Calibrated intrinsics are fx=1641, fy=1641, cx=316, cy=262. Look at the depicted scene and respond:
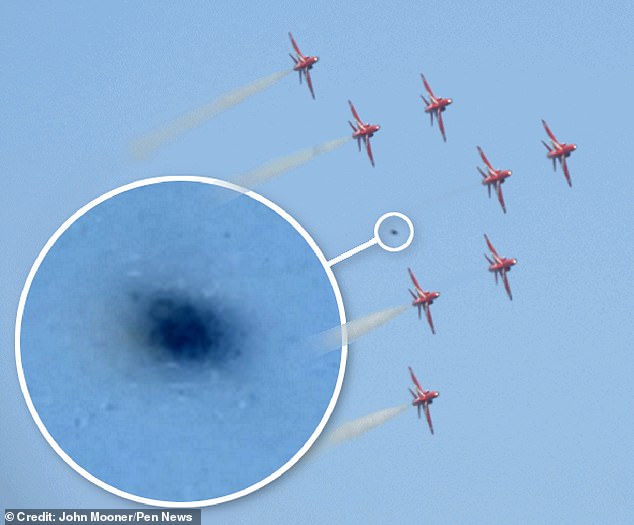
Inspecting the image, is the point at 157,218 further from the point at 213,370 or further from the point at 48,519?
the point at 48,519

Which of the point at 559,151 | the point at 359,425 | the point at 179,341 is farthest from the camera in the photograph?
the point at 559,151

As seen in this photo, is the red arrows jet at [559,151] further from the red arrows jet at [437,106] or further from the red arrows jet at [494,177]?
the red arrows jet at [437,106]

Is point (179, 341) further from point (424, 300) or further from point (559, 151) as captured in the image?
point (559, 151)

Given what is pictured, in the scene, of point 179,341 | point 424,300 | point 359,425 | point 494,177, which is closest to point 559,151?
point 494,177

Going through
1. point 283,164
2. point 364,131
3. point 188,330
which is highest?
point 364,131

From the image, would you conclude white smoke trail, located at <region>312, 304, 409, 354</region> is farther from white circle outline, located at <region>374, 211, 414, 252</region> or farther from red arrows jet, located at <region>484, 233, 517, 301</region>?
red arrows jet, located at <region>484, 233, 517, 301</region>

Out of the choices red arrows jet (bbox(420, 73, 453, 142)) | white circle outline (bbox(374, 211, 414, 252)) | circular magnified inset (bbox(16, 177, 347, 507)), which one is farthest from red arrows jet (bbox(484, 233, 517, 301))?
circular magnified inset (bbox(16, 177, 347, 507))

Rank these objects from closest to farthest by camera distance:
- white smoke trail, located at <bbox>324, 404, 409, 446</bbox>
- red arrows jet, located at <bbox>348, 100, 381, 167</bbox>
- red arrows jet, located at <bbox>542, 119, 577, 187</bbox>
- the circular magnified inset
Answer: the circular magnified inset < white smoke trail, located at <bbox>324, 404, 409, 446</bbox> < red arrows jet, located at <bbox>348, 100, 381, 167</bbox> < red arrows jet, located at <bbox>542, 119, 577, 187</bbox>

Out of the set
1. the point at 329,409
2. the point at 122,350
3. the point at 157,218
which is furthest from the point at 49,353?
the point at 329,409
